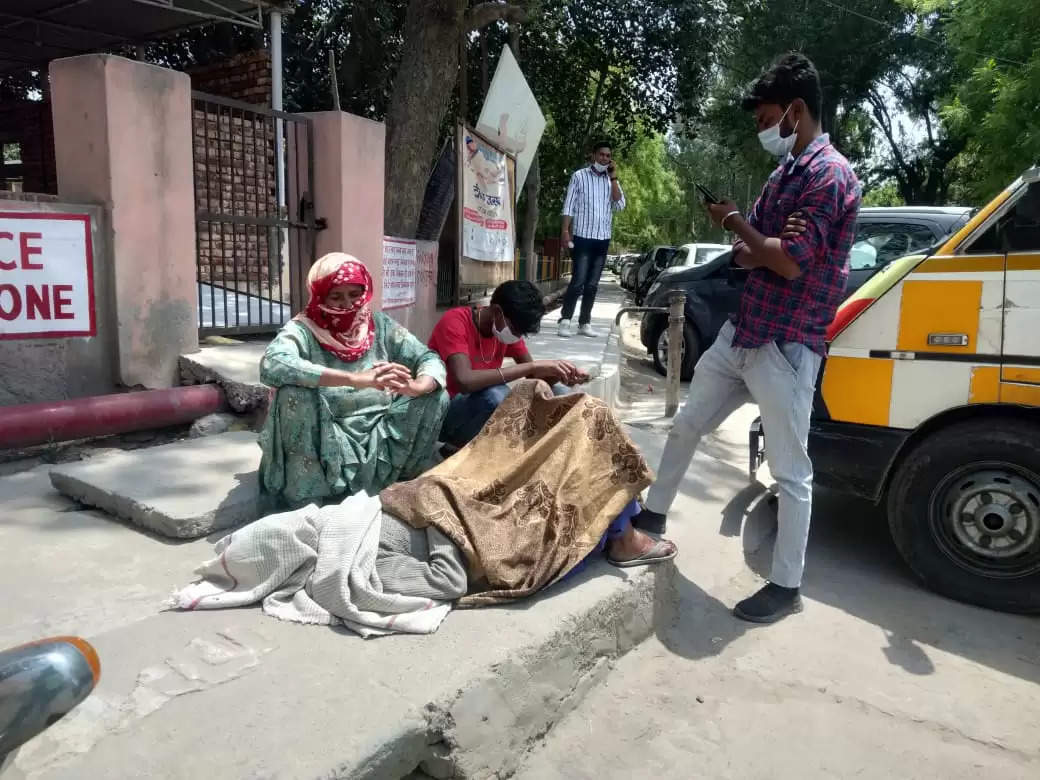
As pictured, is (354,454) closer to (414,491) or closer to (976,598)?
(414,491)

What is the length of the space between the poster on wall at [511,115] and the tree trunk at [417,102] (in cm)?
40

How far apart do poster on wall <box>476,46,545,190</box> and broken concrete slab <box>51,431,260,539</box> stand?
4.23 meters

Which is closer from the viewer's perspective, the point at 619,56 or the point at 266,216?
the point at 266,216

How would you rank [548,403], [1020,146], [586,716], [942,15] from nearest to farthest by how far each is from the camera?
[586,716]
[548,403]
[1020,146]
[942,15]

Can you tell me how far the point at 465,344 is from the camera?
3396 millimetres

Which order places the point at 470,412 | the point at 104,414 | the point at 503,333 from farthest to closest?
the point at 104,414, the point at 503,333, the point at 470,412

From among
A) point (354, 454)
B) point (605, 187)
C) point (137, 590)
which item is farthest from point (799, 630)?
point (605, 187)

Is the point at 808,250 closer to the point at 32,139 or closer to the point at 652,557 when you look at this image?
the point at 652,557

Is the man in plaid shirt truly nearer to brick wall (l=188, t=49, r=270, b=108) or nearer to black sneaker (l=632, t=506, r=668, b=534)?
black sneaker (l=632, t=506, r=668, b=534)

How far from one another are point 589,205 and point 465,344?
4.12 m

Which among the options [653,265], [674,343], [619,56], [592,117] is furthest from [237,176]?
[653,265]

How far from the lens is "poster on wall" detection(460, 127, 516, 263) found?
644cm

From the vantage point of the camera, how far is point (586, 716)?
2.36m

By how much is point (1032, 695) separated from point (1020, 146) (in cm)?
1412
